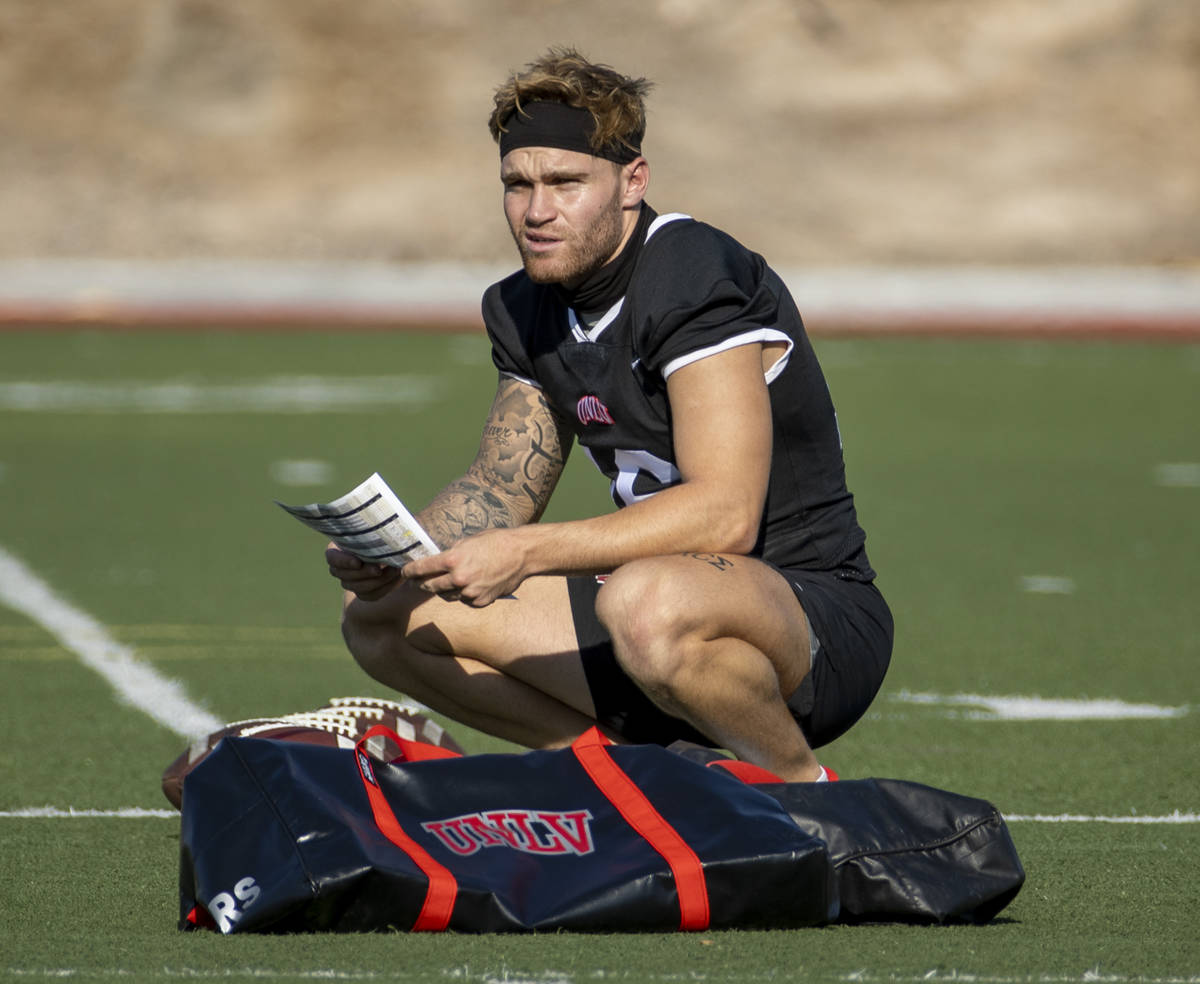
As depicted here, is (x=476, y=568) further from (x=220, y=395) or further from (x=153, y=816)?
(x=220, y=395)

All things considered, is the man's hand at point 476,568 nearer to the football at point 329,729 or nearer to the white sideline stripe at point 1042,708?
the football at point 329,729

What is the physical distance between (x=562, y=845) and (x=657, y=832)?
167 mm

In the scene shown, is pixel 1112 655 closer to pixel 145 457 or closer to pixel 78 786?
pixel 78 786

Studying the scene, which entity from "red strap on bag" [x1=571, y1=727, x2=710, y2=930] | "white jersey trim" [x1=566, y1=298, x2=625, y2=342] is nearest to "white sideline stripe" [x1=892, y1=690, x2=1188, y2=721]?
"white jersey trim" [x1=566, y1=298, x2=625, y2=342]

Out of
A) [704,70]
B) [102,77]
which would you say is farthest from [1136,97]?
[102,77]

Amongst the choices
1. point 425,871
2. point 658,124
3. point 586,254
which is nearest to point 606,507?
point 586,254

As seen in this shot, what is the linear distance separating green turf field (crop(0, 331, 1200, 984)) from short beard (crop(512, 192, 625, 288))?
4.69 ft

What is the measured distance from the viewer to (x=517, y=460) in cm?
459

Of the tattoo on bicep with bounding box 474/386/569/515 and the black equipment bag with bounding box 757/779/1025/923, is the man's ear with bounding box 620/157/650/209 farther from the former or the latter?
the black equipment bag with bounding box 757/779/1025/923

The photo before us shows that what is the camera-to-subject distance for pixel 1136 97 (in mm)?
40344

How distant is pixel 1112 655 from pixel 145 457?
245 inches

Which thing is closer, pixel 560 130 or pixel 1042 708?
pixel 560 130

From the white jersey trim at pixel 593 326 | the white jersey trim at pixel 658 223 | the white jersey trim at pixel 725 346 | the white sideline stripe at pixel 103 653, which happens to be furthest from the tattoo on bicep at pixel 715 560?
the white sideline stripe at pixel 103 653

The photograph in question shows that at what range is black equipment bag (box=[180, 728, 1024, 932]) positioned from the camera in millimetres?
3256
